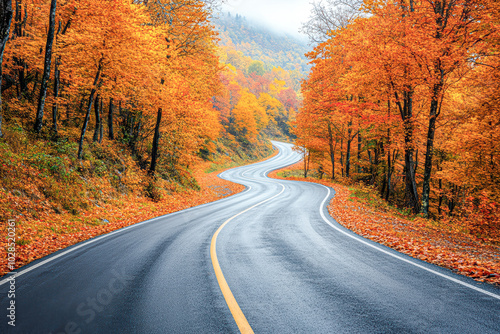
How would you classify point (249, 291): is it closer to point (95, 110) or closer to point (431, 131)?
point (431, 131)

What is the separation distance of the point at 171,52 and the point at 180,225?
36.3 feet

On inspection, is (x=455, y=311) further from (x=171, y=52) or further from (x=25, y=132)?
(x=171, y=52)

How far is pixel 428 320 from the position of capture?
9.18 ft

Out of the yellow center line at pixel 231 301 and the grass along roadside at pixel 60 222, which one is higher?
the yellow center line at pixel 231 301

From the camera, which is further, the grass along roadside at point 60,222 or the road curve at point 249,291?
the grass along roadside at point 60,222

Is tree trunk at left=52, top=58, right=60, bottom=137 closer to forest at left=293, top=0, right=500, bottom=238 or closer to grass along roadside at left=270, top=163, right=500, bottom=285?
grass along roadside at left=270, top=163, right=500, bottom=285

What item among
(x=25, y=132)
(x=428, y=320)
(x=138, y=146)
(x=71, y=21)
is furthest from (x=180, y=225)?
(x=71, y=21)

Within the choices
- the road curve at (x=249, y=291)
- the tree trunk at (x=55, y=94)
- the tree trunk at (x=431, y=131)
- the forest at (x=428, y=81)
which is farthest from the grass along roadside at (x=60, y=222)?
the forest at (x=428, y=81)

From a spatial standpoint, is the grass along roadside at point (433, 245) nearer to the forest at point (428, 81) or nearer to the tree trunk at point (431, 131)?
the tree trunk at point (431, 131)

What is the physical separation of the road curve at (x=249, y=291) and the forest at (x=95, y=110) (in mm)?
2278

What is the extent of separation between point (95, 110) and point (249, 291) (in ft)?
48.2

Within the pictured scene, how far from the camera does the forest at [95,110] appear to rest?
27.4 ft

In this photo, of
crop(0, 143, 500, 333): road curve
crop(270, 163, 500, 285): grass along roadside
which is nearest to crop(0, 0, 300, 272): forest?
crop(0, 143, 500, 333): road curve

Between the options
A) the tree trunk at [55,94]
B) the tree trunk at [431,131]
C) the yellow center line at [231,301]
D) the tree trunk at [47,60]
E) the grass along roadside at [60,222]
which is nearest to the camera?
the yellow center line at [231,301]
